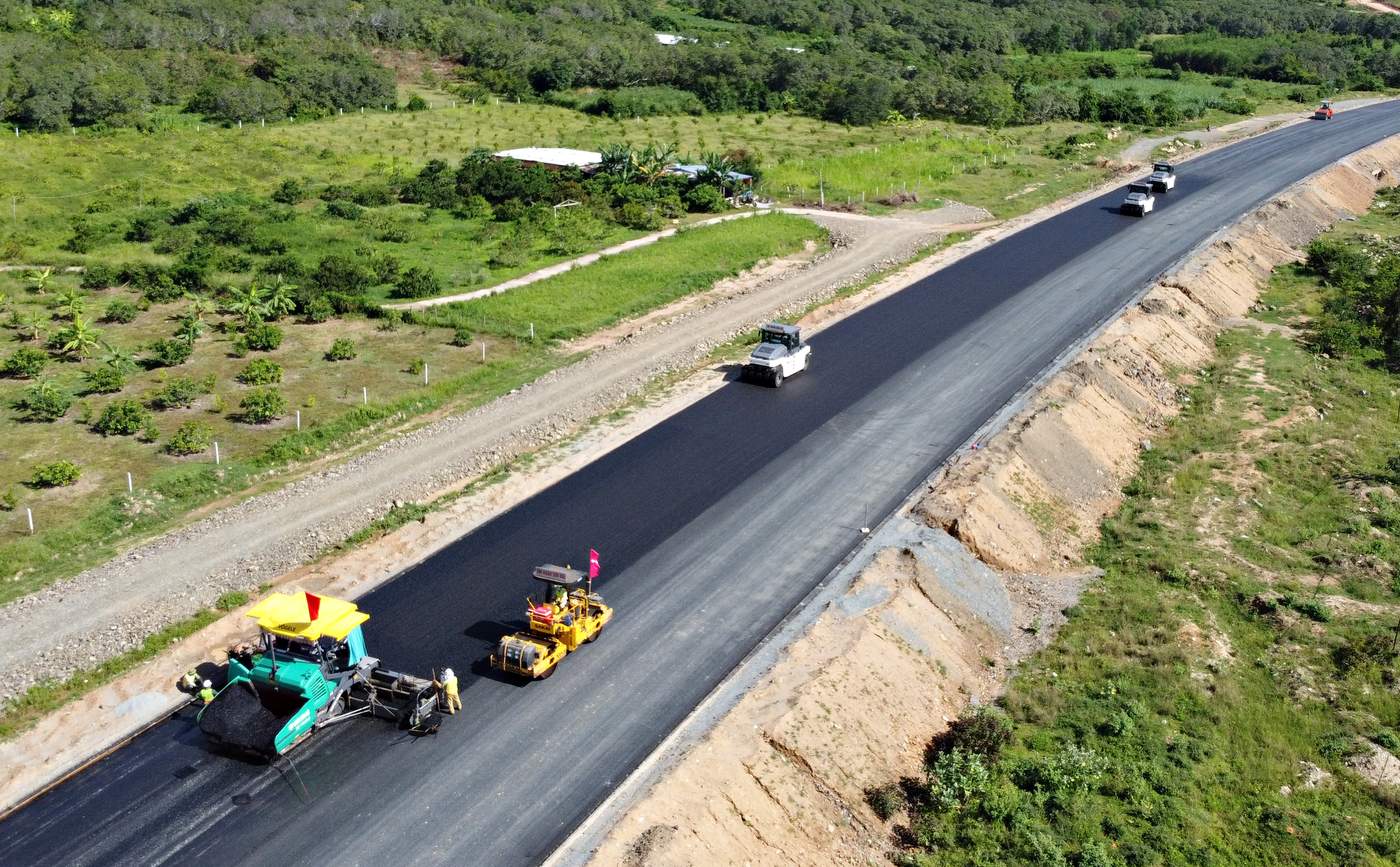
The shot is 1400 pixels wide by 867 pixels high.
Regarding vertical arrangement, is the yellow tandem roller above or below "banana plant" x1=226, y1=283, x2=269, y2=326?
below

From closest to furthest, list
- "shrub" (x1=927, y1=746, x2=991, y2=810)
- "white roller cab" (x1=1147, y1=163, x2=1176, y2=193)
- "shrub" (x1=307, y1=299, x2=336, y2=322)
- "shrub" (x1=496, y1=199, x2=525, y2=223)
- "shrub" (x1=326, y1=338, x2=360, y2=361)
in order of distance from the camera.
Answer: "shrub" (x1=927, y1=746, x2=991, y2=810) → "shrub" (x1=326, y1=338, x2=360, y2=361) → "shrub" (x1=307, y1=299, x2=336, y2=322) → "shrub" (x1=496, y1=199, x2=525, y2=223) → "white roller cab" (x1=1147, y1=163, x2=1176, y2=193)

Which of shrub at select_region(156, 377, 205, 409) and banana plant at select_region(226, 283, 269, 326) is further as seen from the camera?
banana plant at select_region(226, 283, 269, 326)

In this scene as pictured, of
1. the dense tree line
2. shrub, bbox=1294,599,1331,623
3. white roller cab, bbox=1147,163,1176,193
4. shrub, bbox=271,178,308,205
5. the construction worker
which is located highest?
the dense tree line

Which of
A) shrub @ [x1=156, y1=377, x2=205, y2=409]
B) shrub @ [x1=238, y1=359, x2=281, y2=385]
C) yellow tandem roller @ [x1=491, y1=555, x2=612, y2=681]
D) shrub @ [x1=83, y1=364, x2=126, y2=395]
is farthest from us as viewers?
shrub @ [x1=238, y1=359, x2=281, y2=385]

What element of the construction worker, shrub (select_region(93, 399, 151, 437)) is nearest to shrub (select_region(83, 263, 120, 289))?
shrub (select_region(93, 399, 151, 437))

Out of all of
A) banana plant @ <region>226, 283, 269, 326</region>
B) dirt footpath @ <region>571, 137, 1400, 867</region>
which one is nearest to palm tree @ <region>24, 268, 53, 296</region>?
banana plant @ <region>226, 283, 269, 326</region>

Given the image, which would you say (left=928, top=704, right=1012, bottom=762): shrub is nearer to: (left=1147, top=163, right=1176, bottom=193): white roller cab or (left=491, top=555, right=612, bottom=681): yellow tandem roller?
(left=491, top=555, right=612, bottom=681): yellow tandem roller
